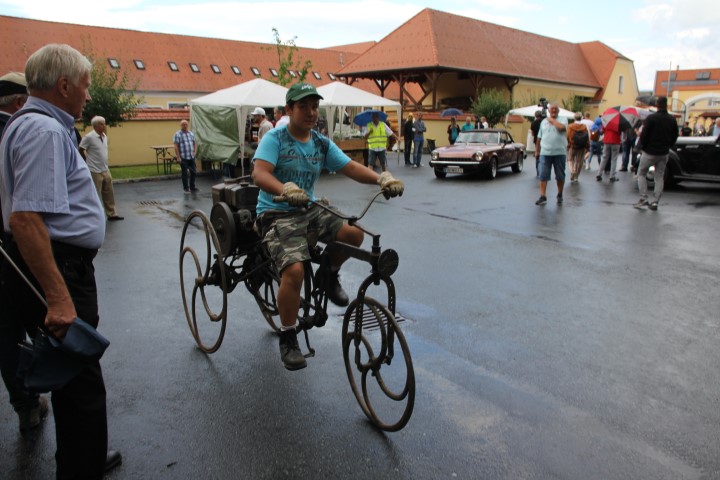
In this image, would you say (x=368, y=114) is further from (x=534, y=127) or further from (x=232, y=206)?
(x=232, y=206)

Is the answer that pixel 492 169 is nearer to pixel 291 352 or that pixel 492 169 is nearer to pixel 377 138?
pixel 377 138

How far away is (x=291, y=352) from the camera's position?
11.9 feet

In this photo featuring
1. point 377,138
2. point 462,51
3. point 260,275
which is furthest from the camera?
point 462,51

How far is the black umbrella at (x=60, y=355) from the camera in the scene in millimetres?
2365

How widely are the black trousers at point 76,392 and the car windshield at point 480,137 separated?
56.0 ft

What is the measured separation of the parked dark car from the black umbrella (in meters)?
14.1

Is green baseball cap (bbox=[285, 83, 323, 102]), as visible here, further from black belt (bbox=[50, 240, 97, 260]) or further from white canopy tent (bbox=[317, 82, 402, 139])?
white canopy tent (bbox=[317, 82, 402, 139])

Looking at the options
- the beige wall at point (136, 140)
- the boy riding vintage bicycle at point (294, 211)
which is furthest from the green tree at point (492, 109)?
the boy riding vintage bicycle at point (294, 211)

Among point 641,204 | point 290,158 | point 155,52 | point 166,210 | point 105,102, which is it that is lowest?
point 166,210

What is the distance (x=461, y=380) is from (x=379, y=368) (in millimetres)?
835

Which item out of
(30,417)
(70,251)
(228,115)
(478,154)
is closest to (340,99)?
(228,115)

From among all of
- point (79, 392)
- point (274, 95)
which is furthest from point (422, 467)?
point (274, 95)

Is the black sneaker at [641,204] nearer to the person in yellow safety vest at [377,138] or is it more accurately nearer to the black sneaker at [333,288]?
the person in yellow safety vest at [377,138]

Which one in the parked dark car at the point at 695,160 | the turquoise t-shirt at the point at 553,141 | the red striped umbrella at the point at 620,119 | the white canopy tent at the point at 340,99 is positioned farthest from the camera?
the white canopy tent at the point at 340,99
